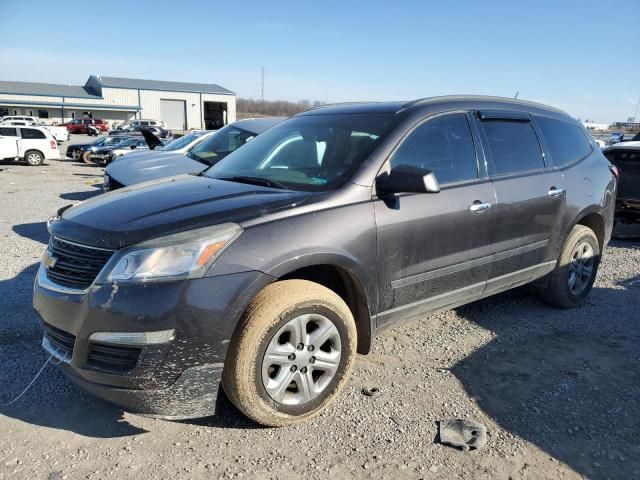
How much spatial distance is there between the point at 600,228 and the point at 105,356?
15.1 feet

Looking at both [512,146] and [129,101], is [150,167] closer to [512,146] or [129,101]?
[512,146]

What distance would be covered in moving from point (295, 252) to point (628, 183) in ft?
23.1

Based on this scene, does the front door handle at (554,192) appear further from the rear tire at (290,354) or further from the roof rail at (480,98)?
the rear tire at (290,354)

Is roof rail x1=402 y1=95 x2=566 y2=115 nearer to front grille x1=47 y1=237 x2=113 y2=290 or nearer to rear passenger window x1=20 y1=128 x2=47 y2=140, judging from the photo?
front grille x1=47 y1=237 x2=113 y2=290

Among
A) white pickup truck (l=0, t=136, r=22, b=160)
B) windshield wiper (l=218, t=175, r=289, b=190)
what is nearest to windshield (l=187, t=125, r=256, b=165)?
windshield wiper (l=218, t=175, r=289, b=190)

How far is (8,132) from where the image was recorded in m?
21.3

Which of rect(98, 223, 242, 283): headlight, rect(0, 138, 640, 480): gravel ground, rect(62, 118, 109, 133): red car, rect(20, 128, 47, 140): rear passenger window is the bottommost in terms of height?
rect(0, 138, 640, 480): gravel ground

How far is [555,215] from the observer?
427 centimetres

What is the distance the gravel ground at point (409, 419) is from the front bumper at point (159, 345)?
0.30 meters

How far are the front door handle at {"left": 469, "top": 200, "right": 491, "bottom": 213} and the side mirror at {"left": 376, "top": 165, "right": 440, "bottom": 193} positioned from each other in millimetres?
644

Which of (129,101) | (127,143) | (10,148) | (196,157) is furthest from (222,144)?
(129,101)

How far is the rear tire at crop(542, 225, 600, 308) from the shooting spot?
4578 mm

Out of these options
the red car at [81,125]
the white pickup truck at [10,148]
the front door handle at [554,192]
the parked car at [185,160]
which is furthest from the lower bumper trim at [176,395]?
the red car at [81,125]

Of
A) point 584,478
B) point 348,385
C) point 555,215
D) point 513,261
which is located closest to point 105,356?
point 348,385
